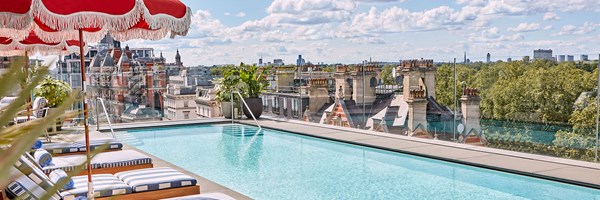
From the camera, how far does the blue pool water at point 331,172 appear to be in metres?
6.79

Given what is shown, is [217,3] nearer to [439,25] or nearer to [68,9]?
[439,25]

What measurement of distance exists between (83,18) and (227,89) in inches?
399

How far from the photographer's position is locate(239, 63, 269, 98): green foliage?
1407 cm

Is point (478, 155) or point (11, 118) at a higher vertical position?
point (11, 118)

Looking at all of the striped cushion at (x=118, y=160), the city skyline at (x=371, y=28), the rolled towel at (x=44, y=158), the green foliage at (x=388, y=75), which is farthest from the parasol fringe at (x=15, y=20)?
the city skyline at (x=371, y=28)

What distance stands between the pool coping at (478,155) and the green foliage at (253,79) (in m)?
2.39

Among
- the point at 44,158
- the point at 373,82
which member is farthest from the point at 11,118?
the point at 373,82

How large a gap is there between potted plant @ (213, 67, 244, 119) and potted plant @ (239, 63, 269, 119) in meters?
0.17

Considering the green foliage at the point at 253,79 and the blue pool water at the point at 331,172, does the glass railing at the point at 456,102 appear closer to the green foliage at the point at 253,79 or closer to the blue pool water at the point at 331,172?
the green foliage at the point at 253,79

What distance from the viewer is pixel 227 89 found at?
46.7 feet

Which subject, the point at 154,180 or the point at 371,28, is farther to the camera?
the point at 371,28

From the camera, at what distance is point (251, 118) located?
1403 centimetres

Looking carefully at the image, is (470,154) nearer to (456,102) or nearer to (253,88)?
(456,102)

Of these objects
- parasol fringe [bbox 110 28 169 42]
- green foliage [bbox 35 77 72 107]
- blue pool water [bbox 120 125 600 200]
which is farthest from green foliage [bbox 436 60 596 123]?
green foliage [bbox 35 77 72 107]
